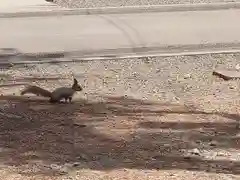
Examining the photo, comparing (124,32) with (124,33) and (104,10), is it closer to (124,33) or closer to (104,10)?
(124,33)

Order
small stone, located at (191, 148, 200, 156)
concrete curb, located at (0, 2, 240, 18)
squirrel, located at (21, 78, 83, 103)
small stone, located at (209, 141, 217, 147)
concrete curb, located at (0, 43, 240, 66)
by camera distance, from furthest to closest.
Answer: concrete curb, located at (0, 2, 240, 18)
concrete curb, located at (0, 43, 240, 66)
squirrel, located at (21, 78, 83, 103)
small stone, located at (209, 141, 217, 147)
small stone, located at (191, 148, 200, 156)

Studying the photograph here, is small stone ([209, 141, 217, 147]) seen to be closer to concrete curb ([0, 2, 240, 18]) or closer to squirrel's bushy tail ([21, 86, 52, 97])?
squirrel's bushy tail ([21, 86, 52, 97])

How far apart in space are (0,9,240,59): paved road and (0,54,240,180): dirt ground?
1.39m

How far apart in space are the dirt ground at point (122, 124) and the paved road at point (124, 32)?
4.58ft

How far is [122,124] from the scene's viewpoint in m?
7.80

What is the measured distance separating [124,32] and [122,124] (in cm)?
624

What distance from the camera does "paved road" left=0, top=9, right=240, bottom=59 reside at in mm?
12594

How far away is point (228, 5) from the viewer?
17.0 m

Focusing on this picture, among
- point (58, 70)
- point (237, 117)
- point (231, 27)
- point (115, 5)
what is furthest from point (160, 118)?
point (115, 5)

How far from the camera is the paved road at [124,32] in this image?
12594 mm

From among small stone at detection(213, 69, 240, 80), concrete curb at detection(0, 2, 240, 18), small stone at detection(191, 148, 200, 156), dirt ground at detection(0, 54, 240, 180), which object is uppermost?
concrete curb at detection(0, 2, 240, 18)

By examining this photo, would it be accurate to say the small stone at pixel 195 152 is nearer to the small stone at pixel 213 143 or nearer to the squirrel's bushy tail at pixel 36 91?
the small stone at pixel 213 143

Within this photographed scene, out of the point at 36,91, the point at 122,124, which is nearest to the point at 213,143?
the point at 122,124

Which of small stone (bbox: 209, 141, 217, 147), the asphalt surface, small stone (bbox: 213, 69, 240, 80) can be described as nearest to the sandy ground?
the asphalt surface
